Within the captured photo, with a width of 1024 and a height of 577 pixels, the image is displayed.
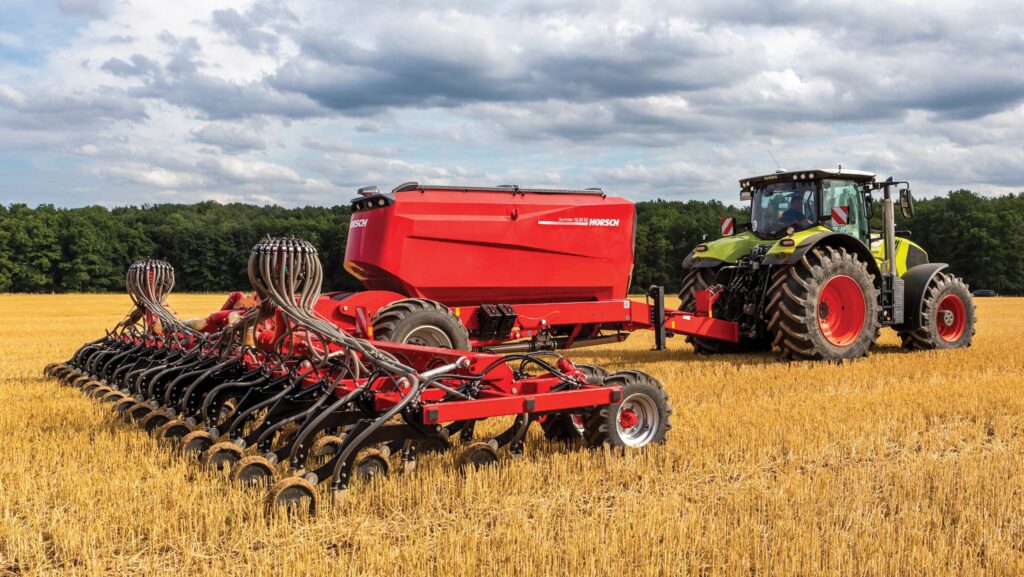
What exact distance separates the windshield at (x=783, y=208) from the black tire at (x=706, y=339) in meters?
0.88

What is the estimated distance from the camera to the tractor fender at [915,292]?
10.5 meters

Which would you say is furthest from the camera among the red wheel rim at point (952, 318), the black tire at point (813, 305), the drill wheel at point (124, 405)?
the red wheel rim at point (952, 318)

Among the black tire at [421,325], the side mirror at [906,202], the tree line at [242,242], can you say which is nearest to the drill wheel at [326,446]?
the black tire at [421,325]

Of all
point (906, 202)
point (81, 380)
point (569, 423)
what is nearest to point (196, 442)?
point (569, 423)

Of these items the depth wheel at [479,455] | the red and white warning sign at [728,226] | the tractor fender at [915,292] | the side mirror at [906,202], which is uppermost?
the side mirror at [906,202]

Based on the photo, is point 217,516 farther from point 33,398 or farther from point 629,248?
point 629,248

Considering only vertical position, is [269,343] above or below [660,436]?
above

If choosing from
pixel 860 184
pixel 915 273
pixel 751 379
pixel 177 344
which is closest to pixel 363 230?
pixel 177 344

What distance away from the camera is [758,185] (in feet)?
34.6

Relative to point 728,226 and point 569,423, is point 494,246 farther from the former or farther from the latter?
point 728,226

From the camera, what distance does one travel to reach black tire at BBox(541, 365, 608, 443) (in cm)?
513

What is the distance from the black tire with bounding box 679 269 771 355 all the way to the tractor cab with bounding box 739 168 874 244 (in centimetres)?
90

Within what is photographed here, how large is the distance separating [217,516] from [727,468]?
8.80ft

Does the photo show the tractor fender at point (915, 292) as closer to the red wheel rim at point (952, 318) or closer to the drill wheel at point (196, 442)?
the red wheel rim at point (952, 318)
